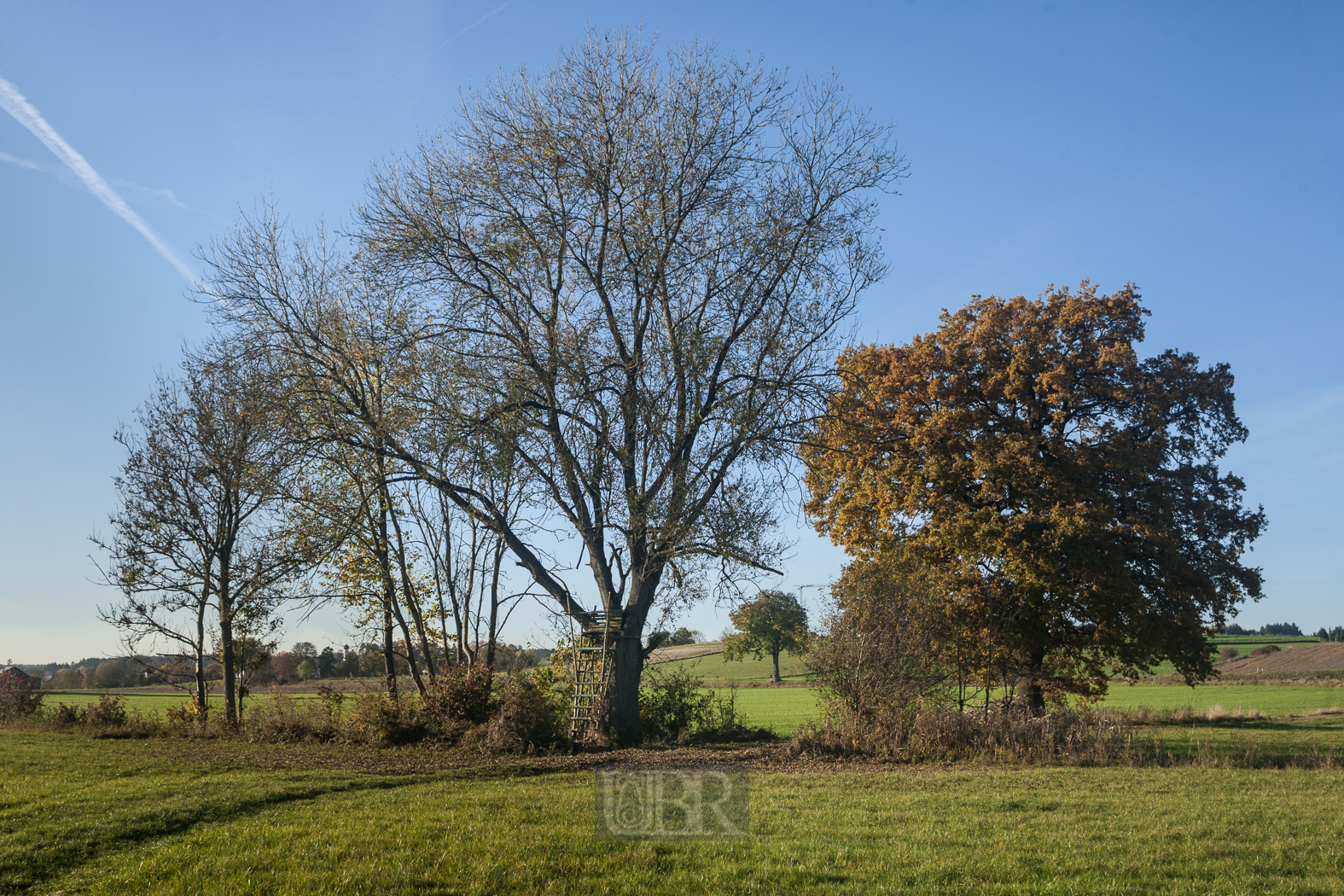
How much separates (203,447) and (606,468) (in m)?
11.5

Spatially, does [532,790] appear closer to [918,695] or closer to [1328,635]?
[918,695]

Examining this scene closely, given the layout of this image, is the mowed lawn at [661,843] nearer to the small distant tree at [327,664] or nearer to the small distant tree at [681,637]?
the small distant tree at [681,637]

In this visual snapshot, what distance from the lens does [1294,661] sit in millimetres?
51062

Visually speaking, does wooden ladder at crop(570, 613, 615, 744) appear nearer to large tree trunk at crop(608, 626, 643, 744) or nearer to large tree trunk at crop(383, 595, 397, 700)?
large tree trunk at crop(608, 626, 643, 744)

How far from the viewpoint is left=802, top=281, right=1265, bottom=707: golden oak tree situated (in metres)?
19.0

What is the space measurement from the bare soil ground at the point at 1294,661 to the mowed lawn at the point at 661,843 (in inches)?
1845

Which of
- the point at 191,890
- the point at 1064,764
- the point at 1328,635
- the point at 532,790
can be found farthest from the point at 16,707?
the point at 1328,635

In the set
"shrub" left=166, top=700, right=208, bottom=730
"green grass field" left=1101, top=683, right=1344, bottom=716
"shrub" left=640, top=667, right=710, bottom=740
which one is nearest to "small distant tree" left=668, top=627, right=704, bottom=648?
"shrub" left=640, top=667, right=710, bottom=740

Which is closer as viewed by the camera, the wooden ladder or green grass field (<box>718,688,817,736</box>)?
the wooden ladder

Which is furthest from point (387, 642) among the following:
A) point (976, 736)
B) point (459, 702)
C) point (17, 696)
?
point (976, 736)

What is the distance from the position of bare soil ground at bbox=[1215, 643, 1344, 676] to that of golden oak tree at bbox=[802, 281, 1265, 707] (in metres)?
33.1

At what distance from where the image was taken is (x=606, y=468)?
1466 cm

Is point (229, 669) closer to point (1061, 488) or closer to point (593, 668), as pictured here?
point (593, 668)

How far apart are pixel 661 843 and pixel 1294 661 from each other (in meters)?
60.5
